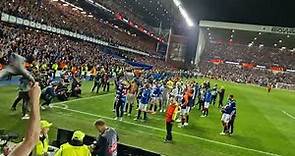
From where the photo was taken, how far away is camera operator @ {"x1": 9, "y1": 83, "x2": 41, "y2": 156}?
6.43ft

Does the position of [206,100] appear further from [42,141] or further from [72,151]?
[72,151]

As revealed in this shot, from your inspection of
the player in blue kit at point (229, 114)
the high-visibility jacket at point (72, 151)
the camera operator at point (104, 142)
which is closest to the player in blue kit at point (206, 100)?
the player in blue kit at point (229, 114)

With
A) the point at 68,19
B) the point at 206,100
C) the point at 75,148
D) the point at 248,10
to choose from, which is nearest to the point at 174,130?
the point at 206,100

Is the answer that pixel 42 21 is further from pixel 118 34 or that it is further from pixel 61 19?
pixel 118 34

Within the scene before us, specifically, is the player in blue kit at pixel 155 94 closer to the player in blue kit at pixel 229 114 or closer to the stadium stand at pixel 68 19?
the player in blue kit at pixel 229 114

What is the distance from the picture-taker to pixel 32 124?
1990mm

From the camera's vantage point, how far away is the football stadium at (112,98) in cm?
862

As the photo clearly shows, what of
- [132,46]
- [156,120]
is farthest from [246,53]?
[156,120]

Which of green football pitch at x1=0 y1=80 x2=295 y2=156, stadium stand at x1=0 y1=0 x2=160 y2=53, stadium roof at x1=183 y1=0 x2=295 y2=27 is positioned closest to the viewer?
green football pitch at x1=0 y1=80 x2=295 y2=156

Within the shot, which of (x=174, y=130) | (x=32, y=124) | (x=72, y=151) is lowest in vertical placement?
(x=174, y=130)

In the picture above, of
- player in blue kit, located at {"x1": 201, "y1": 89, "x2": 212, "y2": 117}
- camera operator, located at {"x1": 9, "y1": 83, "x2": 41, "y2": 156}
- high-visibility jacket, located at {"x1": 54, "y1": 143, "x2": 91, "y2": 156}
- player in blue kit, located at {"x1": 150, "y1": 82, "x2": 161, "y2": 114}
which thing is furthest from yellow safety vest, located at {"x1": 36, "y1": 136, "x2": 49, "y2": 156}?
player in blue kit, located at {"x1": 201, "y1": 89, "x2": 212, "y2": 117}

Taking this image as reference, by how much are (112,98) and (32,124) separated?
1074 inches

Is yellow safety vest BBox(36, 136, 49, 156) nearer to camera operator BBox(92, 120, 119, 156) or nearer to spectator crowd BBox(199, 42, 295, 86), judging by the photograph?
camera operator BBox(92, 120, 119, 156)

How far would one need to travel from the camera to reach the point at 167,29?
361 ft
